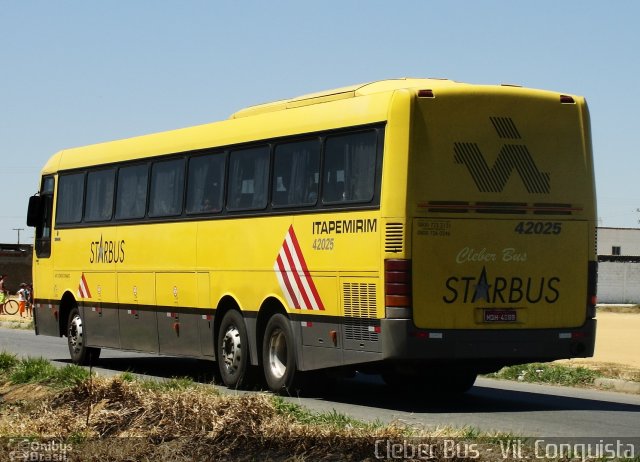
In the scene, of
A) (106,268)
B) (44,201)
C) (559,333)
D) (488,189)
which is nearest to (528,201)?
(488,189)

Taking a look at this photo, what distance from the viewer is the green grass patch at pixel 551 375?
65.8 ft

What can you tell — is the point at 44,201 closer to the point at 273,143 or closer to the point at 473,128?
the point at 273,143

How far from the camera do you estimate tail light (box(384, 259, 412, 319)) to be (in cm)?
1512

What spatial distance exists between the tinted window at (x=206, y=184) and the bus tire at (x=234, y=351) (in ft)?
5.22

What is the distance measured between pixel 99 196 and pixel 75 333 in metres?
2.57

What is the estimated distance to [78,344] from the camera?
77.7ft

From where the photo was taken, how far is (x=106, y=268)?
22.5 metres

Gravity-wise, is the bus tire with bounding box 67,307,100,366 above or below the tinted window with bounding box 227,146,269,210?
below

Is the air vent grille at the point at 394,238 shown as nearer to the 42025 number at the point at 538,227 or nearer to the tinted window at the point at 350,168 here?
the tinted window at the point at 350,168

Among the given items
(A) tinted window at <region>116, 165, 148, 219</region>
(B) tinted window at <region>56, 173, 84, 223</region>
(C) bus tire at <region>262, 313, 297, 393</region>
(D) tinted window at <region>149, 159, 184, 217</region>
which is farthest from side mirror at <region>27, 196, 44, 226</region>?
(C) bus tire at <region>262, 313, 297, 393</region>

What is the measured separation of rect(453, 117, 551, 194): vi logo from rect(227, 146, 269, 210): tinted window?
3164 millimetres

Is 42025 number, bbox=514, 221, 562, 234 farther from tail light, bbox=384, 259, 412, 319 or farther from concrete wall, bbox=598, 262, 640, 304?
concrete wall, bbox=598, 262, 640, 304

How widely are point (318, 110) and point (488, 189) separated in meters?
2.45

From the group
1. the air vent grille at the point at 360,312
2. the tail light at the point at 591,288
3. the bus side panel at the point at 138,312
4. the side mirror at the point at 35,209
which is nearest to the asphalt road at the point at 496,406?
the bus side panel at the point at 138,312
